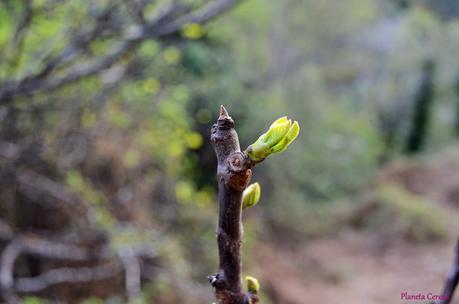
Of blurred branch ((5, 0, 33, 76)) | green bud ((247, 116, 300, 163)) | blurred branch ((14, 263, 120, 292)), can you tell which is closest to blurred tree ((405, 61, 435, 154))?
blurred branch ((14, 263, 120, 292))

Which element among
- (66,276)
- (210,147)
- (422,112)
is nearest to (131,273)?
(66,276)

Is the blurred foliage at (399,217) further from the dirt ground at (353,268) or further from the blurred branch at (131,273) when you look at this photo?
the blurred branch at (131,273)

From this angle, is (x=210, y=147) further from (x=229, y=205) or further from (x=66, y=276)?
(x=229, y=205)

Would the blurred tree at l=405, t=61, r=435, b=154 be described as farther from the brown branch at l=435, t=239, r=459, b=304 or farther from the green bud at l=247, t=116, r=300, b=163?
the green bud at l=247, t=116, r=300, b=163

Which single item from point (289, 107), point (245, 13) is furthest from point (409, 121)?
point (245, 13)

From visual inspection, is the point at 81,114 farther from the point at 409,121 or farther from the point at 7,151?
the point at 409,121

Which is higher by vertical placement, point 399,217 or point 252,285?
point 399,217
